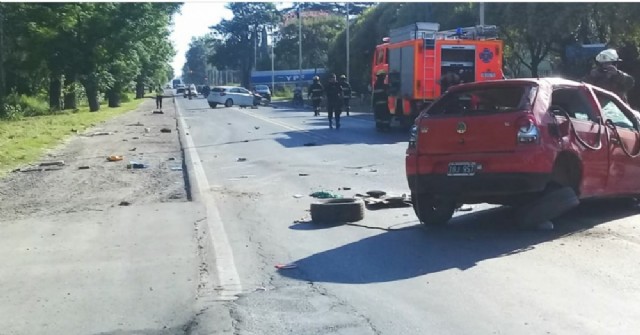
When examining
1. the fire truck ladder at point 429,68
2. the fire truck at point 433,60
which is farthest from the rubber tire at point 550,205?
the fire truck ladder at point 429,68

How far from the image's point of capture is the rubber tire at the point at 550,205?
369 inches

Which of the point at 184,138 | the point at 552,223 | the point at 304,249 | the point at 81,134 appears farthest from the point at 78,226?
the point at 81,134

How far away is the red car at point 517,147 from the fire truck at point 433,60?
14.5m

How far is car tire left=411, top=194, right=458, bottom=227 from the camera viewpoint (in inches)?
398

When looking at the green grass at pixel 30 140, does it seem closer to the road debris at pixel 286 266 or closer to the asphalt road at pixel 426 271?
the asphalt road at pixel 426 271

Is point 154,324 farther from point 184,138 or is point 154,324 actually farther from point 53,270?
point 184,138

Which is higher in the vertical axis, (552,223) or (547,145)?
(547,145)

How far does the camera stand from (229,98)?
215 ft

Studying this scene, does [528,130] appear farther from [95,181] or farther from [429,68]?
[429,68]

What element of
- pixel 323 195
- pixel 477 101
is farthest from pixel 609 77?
pixel 323 195

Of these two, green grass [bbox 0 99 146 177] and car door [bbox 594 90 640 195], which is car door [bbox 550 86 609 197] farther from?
green grass [bbox 0 99 146 177]

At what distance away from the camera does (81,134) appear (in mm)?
31484

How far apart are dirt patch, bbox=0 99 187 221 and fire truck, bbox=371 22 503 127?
7.03m

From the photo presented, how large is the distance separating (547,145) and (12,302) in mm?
5596
